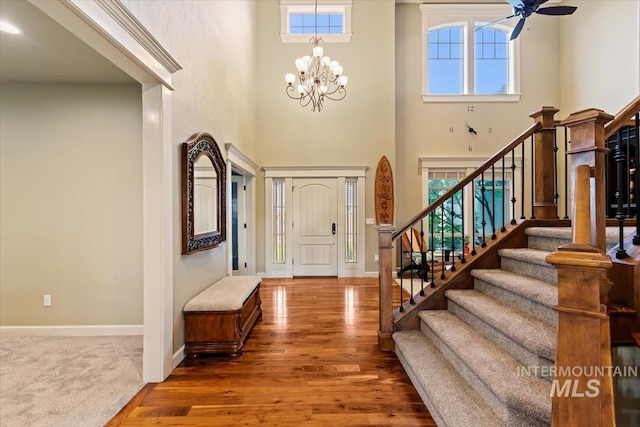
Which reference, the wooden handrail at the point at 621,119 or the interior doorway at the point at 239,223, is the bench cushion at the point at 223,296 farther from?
the wooden handrail at the point at 621,119

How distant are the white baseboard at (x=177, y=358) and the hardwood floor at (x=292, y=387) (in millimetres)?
45

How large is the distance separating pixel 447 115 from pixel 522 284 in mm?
5508

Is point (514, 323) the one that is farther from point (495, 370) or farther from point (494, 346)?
point (495, 370)

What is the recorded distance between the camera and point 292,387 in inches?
90.2

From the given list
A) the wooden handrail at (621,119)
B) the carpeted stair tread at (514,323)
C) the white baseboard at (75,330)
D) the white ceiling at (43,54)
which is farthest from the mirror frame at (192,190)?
the wooden handrail at (621,119)

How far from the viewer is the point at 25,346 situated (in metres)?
2.96

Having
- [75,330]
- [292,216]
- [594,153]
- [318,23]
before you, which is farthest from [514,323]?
[318,23]

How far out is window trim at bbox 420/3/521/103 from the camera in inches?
260

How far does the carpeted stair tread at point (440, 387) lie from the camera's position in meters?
1.62

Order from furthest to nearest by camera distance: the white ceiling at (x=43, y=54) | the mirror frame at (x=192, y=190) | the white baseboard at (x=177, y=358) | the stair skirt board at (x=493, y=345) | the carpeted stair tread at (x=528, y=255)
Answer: the mirror frame at (x=192, y=190) → the white baseboard at (x=177, y=358) → the carpeted stair tread at (x=528, y=255) → the white ceiling at (x=43, y=54) → the stair skirt board at (x=493, y=345)

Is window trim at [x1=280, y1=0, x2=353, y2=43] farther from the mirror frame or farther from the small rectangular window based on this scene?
the mirror frame

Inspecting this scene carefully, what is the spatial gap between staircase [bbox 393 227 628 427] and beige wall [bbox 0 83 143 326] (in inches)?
120

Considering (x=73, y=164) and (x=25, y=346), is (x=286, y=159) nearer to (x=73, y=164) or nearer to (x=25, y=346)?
(x=73, y=164)

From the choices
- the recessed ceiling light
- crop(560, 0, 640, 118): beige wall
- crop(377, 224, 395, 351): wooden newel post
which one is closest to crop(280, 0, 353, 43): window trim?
crop(560, 0, 640, 118): beige wall
